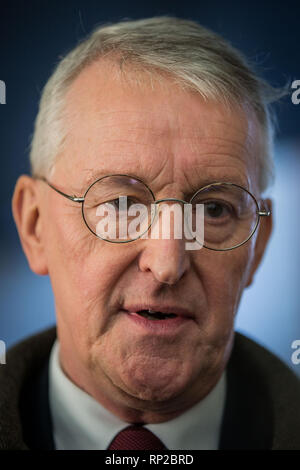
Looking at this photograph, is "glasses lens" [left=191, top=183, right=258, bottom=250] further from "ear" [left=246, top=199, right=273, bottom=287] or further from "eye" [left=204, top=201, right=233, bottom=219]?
"ear" [left=246, top=199, right=273, bottom=287]

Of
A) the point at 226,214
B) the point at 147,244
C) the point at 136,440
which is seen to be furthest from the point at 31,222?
the point at 136,440

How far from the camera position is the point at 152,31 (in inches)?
56.9

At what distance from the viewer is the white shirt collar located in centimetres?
140

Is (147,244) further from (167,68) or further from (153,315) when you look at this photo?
(167,68)

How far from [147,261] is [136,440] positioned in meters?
0.50

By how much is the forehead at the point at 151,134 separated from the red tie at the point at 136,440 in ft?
2.16

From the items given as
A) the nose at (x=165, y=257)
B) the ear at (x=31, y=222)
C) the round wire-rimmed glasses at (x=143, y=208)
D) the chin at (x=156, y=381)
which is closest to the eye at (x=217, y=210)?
the round wire-rimmed glasses at (x=143, y=208)

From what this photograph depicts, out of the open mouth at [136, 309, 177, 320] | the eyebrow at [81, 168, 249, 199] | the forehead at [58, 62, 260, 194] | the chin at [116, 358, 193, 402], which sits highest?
the forehead at [58, 62, 260, 194]

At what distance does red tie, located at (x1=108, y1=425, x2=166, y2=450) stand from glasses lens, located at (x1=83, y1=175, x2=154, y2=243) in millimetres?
519

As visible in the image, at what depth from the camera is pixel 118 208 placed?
131 centimetres

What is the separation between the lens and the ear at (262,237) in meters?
1.56

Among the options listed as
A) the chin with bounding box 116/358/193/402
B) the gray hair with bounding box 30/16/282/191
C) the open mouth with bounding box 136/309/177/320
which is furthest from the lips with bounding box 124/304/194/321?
the gray hair with bounding box 30/16/282/191
